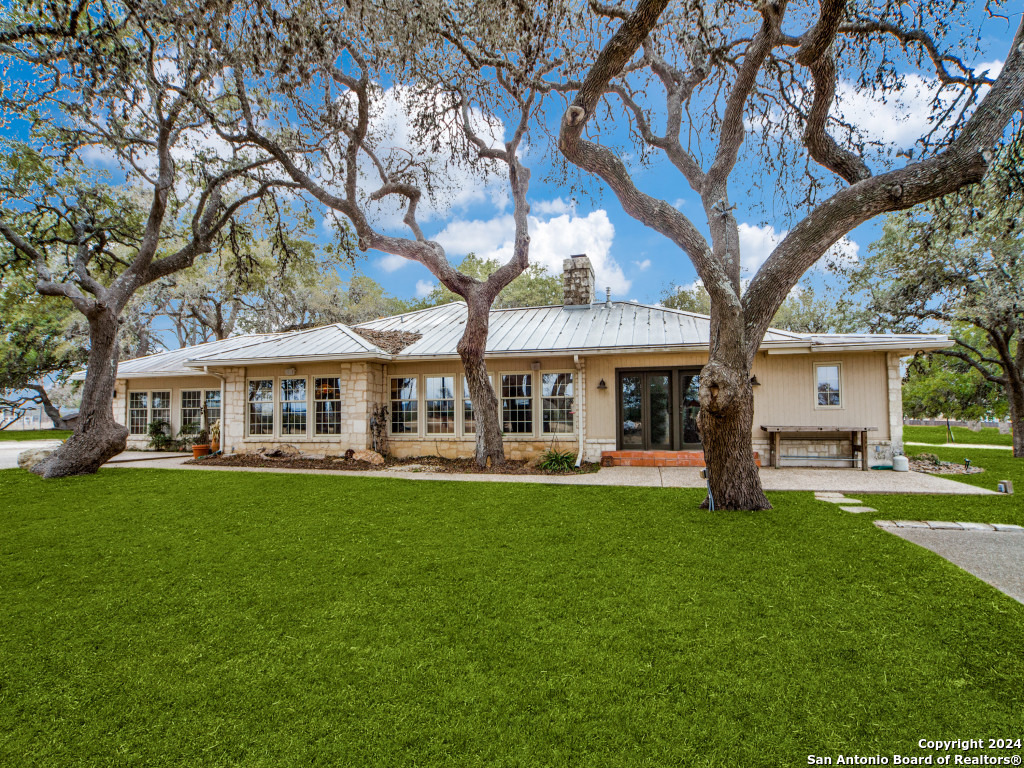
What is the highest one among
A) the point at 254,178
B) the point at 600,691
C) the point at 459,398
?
the point at 254,178

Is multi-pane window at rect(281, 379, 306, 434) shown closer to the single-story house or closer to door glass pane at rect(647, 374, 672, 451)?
the single-story house

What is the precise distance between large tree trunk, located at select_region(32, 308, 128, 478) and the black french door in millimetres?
10730

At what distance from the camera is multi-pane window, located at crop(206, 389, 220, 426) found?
14695mm

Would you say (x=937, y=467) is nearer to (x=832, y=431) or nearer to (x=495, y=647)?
(x=832, y=431)

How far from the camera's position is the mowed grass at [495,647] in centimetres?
209

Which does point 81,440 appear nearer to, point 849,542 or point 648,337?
point 648,337

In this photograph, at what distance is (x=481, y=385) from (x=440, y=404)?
2.20 metres

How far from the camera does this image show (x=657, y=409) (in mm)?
11109

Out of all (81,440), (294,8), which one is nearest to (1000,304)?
(294,8)

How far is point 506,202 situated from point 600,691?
10505 millimetres

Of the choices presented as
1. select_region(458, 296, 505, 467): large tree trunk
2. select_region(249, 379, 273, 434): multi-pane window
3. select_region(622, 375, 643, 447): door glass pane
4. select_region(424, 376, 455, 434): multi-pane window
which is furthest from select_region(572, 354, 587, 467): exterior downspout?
select_region(249, 379, 273, 434): multi-pane window

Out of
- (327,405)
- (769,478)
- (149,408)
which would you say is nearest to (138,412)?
(149,408)

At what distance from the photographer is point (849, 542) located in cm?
483

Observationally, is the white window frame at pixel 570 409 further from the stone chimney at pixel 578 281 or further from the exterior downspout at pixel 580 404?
the stone chimney at pixel 578 281
